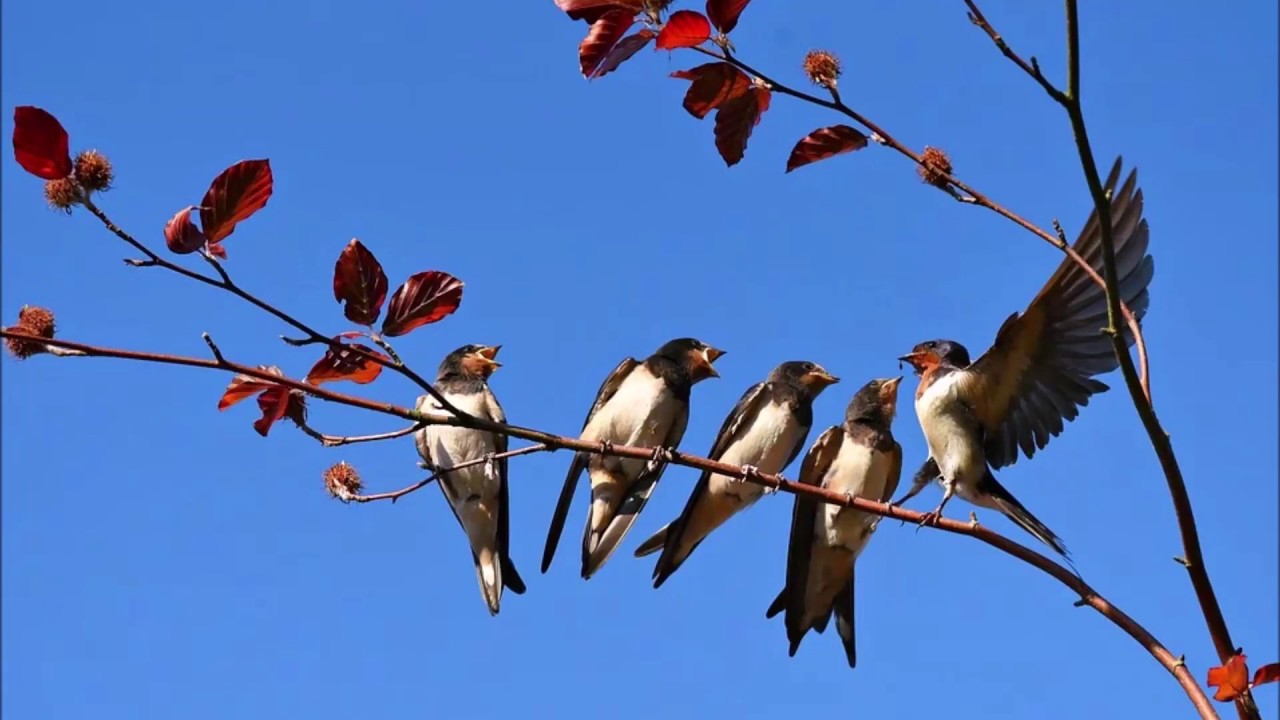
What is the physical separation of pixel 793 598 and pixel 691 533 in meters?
0.42

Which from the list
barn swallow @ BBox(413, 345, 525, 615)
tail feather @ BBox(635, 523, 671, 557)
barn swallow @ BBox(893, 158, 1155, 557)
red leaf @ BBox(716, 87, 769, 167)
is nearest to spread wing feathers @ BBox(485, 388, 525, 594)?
barn swallow @ BBox(413, 345, 525, 615)

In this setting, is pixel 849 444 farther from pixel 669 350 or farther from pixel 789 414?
pixel 669 350

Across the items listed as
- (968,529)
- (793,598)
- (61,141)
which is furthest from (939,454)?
(61,141)

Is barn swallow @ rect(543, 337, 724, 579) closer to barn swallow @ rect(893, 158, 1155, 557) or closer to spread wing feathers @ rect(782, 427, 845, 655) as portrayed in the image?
spread wing feathers @ rect(782, 427, 845, 655)

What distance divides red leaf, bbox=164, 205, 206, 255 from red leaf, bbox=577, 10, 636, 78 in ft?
2.60

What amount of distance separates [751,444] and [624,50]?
104 inches

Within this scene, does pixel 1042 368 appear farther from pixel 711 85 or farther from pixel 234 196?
pixel 234 196

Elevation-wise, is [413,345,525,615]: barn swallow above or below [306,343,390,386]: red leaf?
above

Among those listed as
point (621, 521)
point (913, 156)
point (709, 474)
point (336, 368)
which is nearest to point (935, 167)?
point (913, 156)

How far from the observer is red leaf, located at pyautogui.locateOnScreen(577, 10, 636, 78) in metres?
2.59

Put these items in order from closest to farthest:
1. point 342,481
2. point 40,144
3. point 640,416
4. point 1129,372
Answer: point 1129,372, point 40,144, point 342,481, point 640,416

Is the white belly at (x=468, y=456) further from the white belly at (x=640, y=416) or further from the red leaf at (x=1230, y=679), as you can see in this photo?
the red leaf at (x=1230, y=679)

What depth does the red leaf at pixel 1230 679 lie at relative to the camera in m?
2.13

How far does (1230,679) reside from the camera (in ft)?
7.04
